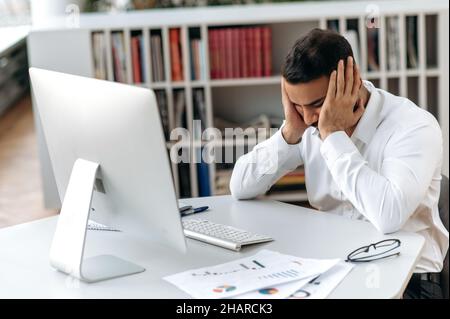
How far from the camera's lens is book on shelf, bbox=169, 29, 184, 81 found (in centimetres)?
471

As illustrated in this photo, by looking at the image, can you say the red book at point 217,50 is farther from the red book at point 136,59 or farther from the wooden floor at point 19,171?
the wooden floor at point 19,171

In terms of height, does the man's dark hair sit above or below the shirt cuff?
above

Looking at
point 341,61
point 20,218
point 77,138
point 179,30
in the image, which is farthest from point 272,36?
point 77,138

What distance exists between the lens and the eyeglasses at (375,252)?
6.44 feet

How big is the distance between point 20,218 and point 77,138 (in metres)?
3.11

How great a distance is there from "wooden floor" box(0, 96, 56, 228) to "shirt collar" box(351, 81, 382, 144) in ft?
9.77

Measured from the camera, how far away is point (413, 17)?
466cm

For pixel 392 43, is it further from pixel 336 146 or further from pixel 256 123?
pixel 336 146

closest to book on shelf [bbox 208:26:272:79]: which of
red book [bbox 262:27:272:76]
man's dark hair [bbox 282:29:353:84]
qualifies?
red book [bbox 262:27:272:76]

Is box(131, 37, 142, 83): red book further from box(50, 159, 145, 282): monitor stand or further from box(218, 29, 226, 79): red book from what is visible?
box(50, 159, 145, 282): monitor stand

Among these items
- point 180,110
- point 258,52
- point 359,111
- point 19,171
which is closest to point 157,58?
point 180,110
